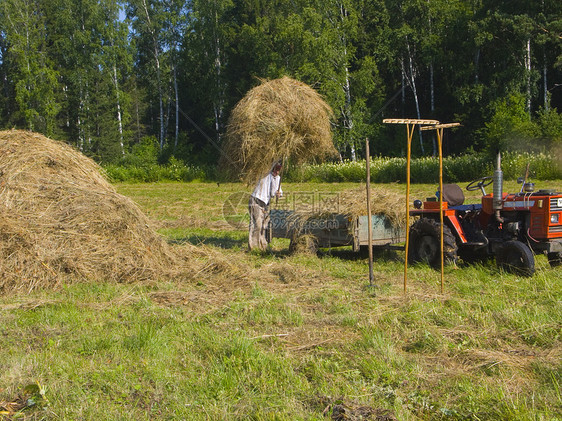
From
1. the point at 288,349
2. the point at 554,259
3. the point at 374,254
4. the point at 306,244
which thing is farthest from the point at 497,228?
the point at 288,349

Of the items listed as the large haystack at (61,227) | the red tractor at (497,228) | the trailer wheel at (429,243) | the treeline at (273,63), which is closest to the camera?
the red tractor at (497,228)

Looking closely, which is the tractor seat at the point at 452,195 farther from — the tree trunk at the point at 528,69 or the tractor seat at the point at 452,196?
the tree trunk at the point at 528,69

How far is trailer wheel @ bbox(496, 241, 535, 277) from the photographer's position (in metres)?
7.08

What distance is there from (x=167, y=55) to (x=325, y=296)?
4309cm

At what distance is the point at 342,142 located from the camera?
37.2 m

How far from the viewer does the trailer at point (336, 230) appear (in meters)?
9.01

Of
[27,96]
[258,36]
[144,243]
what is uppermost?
[258,36]

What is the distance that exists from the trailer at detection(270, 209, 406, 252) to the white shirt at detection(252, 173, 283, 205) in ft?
1.49

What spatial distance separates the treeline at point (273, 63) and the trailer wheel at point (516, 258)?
25.1 m

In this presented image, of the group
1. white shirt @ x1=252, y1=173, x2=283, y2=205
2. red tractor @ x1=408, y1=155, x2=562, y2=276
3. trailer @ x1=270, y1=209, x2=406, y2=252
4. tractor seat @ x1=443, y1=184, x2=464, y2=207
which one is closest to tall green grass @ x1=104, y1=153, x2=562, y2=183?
white shirt @ x1=252, y1=173, x2=283, y2=205

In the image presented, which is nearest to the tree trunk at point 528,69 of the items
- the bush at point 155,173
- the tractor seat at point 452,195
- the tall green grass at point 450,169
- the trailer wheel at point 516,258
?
the tall green grass at point 450,169

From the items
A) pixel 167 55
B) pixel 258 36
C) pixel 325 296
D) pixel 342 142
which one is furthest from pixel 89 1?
pixel 325 296

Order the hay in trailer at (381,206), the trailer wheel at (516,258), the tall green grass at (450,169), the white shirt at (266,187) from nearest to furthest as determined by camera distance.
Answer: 1. the trailer wheel at (516,258)
2. the hay in trailer at (381,206)
3. the white shirt at (266,187)
4. the tall green grass at (450,169)

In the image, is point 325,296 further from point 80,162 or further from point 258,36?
point 258,36
